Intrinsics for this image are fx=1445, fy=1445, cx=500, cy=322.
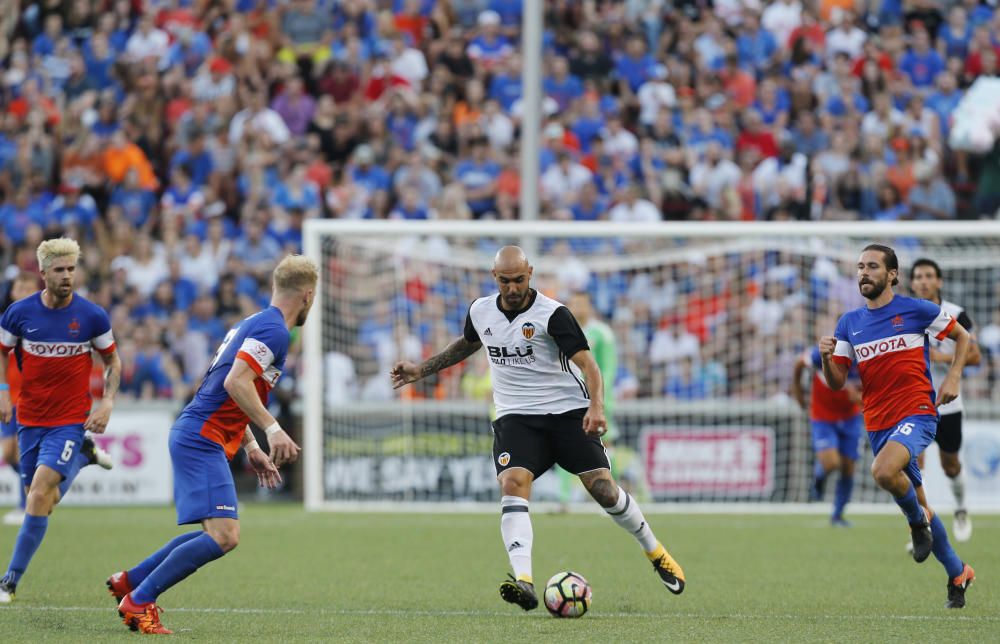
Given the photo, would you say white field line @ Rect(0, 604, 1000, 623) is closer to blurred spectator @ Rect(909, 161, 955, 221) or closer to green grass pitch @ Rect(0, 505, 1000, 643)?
green grass pitch @ Rect(0, 505, 1000, 643)

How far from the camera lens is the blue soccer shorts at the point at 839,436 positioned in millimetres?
14711

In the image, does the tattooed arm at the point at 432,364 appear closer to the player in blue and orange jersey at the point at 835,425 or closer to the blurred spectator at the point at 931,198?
the player in blue and orange jersey at the point at 835,425

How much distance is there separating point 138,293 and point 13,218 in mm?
2836

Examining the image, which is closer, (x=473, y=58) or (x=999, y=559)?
(x=999, y=559)

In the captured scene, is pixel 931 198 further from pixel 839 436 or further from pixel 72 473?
pixel 72 473

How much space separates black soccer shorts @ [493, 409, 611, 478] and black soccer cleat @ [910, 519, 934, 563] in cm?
193

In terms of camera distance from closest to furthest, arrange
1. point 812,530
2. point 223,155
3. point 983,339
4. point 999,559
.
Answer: point 999,559 < point 812,530 < point 983,339 < point 223,155

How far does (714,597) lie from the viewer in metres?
9.51

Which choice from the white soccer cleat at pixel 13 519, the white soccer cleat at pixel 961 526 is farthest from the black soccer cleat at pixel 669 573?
the white soccer cleat at pixel 13 519

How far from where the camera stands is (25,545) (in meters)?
9.22

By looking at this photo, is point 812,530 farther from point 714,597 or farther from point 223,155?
point 223,155

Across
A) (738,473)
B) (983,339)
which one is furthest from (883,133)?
(738,473)

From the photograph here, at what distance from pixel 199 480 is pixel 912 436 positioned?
14.1ft

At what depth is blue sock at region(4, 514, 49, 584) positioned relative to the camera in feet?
30.0
